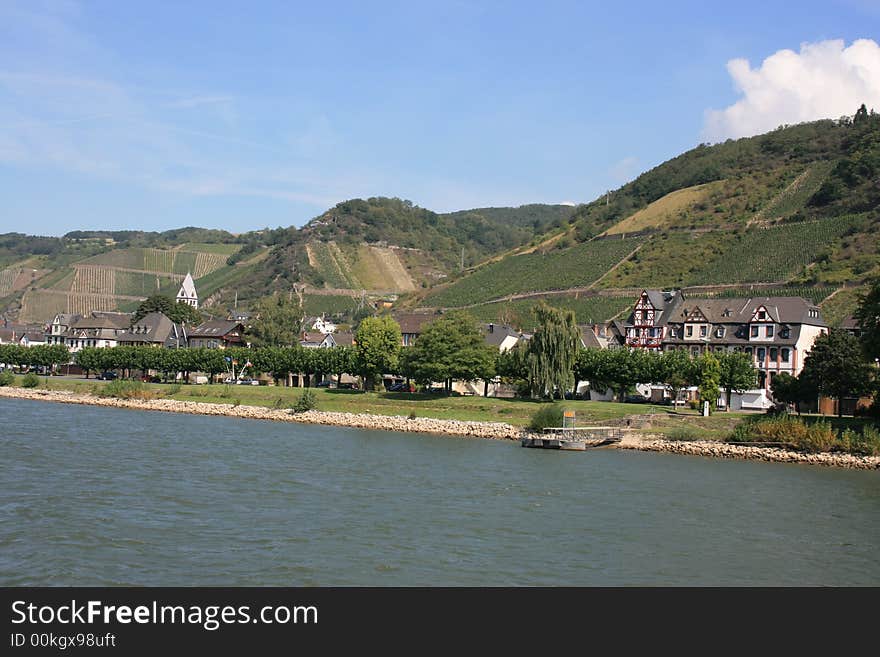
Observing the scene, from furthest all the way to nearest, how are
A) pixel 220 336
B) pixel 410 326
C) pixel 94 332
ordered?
pixel 94 332, pixel 220 336, pixel 410 326

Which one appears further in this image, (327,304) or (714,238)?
(327,304)

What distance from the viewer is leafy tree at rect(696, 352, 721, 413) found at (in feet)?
181

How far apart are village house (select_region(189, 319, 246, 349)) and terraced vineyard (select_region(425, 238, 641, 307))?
3543 cm

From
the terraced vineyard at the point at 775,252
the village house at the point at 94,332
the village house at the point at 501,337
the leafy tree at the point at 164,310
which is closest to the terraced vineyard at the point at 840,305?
the terraced vineyard at the point at 775,252

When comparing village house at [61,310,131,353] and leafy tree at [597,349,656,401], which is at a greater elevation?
village house at [61,310,131,353]

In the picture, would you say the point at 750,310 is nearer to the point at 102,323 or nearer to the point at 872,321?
the point at 872,321

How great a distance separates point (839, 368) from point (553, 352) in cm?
1835

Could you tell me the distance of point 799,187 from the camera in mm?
129875

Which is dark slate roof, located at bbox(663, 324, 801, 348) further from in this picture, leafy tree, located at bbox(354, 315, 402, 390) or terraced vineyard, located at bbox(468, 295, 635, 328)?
leafy tree, located at bbox(354, 315, 402, 390)

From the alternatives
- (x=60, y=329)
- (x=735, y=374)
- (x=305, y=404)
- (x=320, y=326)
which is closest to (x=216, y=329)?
(x=320, y=326)

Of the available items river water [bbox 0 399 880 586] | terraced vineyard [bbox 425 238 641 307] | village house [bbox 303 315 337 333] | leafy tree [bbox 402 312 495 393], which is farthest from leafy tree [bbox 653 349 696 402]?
village house [bbox 303 315 337 333]

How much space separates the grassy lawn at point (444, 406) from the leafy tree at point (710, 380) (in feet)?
4.97

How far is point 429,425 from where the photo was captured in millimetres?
57344

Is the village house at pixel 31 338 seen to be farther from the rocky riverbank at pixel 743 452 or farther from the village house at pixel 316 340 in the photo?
the rocky riverbank at pixel 743 452
